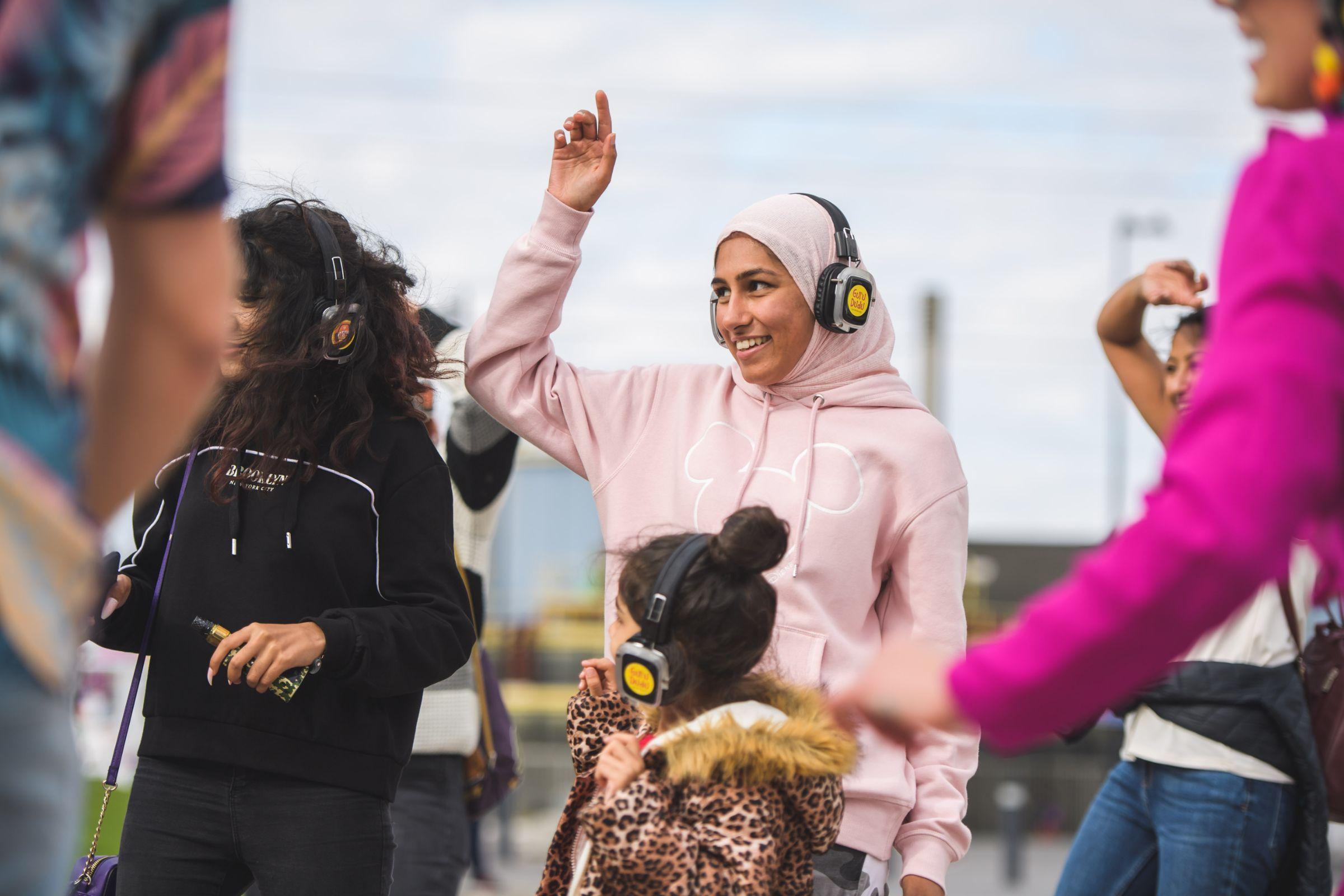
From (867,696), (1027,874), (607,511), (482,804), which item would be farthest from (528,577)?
(867,696)

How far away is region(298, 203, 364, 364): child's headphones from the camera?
9.82 feet

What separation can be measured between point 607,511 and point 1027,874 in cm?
1219

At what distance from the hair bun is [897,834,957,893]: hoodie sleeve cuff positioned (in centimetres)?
86

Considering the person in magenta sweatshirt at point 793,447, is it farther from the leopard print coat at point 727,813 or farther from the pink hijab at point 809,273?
the leopard print coat at point 727,813

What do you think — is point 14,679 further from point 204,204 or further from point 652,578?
point 652,578

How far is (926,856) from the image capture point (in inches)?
119

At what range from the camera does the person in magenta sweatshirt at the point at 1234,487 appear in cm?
139

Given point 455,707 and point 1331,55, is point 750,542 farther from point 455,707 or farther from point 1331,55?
point 455,707

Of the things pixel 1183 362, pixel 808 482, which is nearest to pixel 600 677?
pixel 808 482

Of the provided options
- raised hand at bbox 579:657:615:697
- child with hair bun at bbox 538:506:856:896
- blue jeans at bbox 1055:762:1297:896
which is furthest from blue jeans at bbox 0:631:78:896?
blue jeans at bbox 1055:762:1297:896

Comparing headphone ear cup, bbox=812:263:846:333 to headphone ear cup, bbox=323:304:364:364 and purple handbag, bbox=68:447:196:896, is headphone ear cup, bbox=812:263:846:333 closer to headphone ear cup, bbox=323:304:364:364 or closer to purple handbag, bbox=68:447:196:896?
headphone ear cup, bbox=323:304:364:364

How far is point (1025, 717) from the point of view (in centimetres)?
151

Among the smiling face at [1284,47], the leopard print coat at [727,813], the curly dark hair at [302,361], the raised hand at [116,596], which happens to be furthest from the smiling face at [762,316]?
the smiling face at [1284,47]

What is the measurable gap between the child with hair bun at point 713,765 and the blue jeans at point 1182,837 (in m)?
1.53
